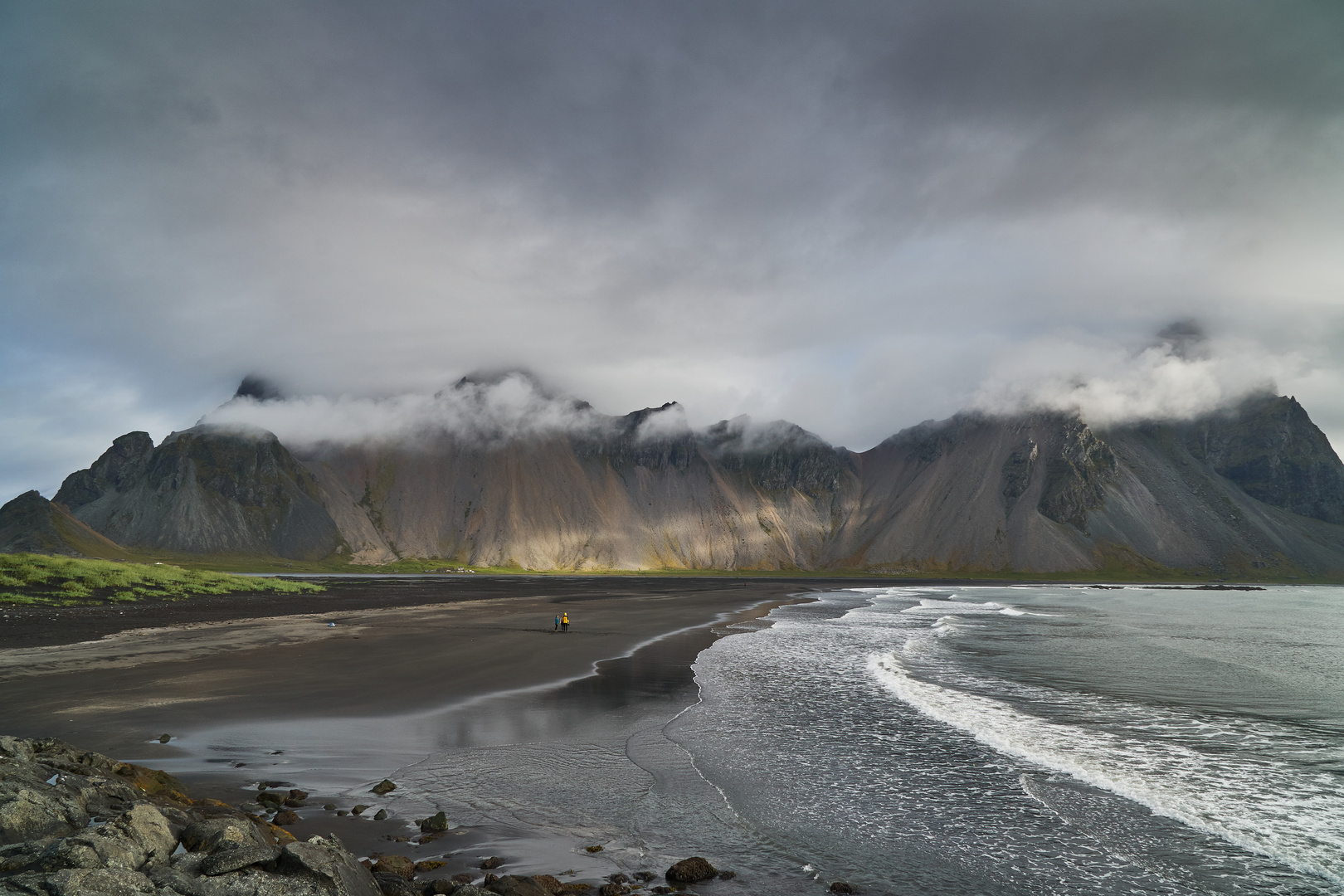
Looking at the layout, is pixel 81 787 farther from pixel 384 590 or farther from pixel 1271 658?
pixel 384 590

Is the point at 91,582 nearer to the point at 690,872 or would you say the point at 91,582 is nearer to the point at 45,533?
the point at 690,872

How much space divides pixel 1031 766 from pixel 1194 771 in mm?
2978

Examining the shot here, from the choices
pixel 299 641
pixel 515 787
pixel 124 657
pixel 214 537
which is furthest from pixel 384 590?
pixel 214 537

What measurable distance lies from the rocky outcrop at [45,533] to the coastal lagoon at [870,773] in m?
142

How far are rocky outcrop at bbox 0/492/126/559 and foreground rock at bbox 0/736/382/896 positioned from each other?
14918cm

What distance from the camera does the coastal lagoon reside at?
8.97m

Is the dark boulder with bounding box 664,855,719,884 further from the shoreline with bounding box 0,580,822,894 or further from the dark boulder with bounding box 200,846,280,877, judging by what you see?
the dark boulder with bounding box 200,846,280,877

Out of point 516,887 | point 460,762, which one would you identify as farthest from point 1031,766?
point 460,762

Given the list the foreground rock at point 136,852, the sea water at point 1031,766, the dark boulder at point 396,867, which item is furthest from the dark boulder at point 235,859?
the sea water at point 1031,766

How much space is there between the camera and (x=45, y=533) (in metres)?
126

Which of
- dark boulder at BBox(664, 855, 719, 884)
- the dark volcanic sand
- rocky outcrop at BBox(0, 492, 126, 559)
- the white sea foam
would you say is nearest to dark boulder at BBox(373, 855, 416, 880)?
the dark volcanic sand

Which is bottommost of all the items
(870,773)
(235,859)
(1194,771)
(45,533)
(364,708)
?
(1194,771)

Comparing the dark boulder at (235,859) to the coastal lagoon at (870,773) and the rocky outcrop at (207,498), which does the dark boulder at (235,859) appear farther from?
the rocky outcrop at (207,498)

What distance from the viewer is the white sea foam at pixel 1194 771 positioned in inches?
400
